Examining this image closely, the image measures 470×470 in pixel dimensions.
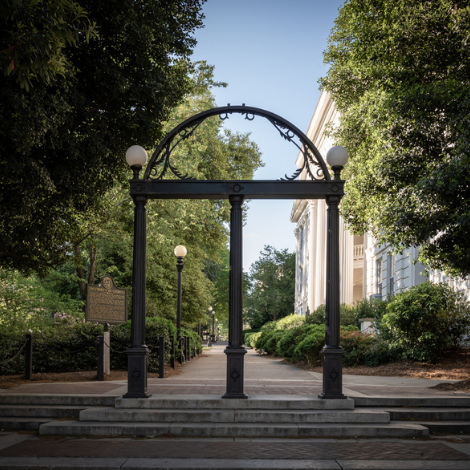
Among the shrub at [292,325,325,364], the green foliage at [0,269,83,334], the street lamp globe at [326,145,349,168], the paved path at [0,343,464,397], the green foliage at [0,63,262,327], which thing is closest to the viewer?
the street lamp globe at [326,145,349,168]

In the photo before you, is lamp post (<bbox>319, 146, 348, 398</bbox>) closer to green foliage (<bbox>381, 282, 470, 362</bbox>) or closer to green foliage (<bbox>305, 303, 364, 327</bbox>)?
green foliage (<bbox>381, 282, 470, 362</bbox>)

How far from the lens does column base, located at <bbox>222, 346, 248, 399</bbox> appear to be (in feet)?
29.4

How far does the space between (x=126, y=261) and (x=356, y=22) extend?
1652 cm

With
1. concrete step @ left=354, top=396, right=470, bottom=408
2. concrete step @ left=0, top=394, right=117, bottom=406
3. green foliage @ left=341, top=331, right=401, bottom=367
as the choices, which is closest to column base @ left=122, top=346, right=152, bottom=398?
concrete step @ left=0, top=394, right=117, bottom=406

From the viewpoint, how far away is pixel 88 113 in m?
11.9

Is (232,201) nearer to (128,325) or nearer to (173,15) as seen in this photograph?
(173,15)

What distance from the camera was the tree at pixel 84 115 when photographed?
32.7ft

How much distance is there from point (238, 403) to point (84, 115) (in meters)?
6.82

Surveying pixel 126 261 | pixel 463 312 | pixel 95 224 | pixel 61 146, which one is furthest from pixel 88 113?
pixel 126 261

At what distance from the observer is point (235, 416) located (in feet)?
27.1

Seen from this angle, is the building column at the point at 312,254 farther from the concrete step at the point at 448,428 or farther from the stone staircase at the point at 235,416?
the concrete step at the point at 448,428

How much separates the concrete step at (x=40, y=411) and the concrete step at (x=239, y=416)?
477mm

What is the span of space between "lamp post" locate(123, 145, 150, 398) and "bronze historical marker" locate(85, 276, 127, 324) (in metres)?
4.31

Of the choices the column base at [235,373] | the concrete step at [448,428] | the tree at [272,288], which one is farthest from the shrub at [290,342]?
the tree at [272,288]
